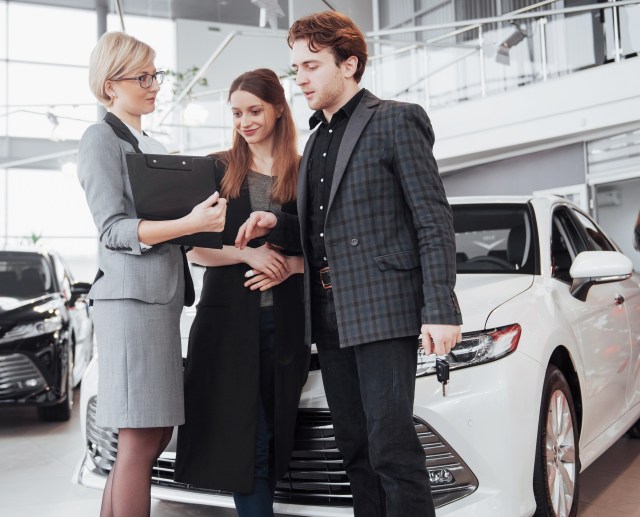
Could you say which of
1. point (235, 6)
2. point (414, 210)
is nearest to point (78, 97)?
point (235, 6)

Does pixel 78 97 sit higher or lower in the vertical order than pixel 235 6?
lower

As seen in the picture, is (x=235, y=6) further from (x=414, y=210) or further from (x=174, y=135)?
(x=414, y=210)

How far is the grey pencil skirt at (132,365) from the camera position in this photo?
5.98 ft

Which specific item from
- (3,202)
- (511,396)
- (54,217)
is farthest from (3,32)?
(511,396)

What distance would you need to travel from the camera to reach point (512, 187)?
31.9 feet

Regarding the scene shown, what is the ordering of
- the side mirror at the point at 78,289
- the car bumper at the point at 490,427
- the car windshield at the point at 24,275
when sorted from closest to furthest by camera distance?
the car bumper at the point at 490,427, the car windshield at the point at 24,275, the side mirror at the point at 78,289

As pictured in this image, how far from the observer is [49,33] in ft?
54.3

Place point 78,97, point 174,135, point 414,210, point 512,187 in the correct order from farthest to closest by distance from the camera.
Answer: point 78,97 < point 174,135 < point 512,187 < point 414,210

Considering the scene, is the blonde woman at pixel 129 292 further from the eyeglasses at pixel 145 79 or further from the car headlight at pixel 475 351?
the car headlight at pixel 475 351

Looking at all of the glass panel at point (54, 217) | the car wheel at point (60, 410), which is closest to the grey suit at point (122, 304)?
the car wheel at point (60, 410)

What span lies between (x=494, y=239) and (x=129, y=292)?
1.96 meters

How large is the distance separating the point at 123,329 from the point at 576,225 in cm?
222

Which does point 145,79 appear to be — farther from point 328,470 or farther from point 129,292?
point 328,470

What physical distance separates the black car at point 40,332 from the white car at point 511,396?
6.53 ft
